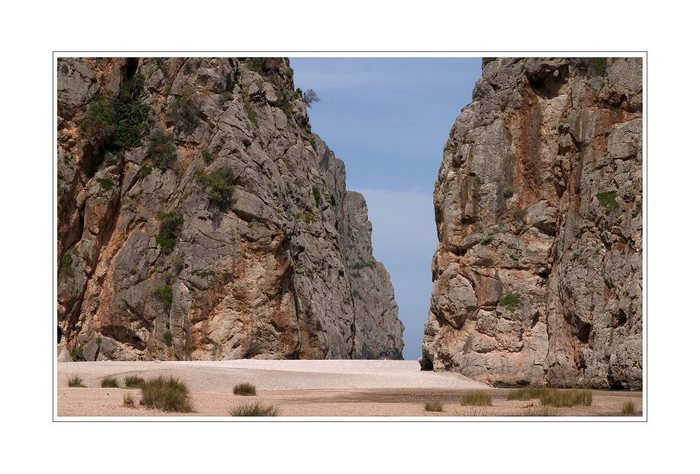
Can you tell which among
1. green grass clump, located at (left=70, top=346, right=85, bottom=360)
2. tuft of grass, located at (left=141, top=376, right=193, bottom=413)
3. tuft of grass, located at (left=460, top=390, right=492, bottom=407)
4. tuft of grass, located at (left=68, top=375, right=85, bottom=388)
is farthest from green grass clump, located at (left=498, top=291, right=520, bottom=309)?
green grass clump, located at (left=70, top=346, right=85, bottom=360)

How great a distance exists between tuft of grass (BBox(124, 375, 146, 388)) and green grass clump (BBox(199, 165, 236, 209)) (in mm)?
23465

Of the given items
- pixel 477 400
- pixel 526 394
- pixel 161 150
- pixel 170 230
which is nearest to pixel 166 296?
pixel 170 230

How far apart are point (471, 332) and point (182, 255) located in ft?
65.0

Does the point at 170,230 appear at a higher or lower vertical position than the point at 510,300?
higher

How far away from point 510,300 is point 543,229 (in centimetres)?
275

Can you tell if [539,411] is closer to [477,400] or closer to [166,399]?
[477,400]

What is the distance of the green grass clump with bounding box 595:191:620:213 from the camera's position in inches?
1195

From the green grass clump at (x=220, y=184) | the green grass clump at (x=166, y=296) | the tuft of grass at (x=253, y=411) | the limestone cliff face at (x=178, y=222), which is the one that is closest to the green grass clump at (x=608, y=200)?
the tuft of grass at (x=253, y=411)

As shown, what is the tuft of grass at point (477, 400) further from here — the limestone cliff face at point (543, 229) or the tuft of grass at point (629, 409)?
the limestone cliff face at point (543, 229)

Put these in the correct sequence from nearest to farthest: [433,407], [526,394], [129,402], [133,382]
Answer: [129,402] < [433,407] < [526,394] < [133,382]

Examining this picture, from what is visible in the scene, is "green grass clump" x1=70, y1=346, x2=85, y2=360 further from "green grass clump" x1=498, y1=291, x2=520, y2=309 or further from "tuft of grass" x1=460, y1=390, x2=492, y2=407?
"tuft of grass" x1=460, y1=390, x2=492, y2=407

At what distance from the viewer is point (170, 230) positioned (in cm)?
5144

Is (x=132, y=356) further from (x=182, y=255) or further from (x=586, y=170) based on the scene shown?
(x=586, y=170)

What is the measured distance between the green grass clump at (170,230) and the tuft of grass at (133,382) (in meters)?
24.0
